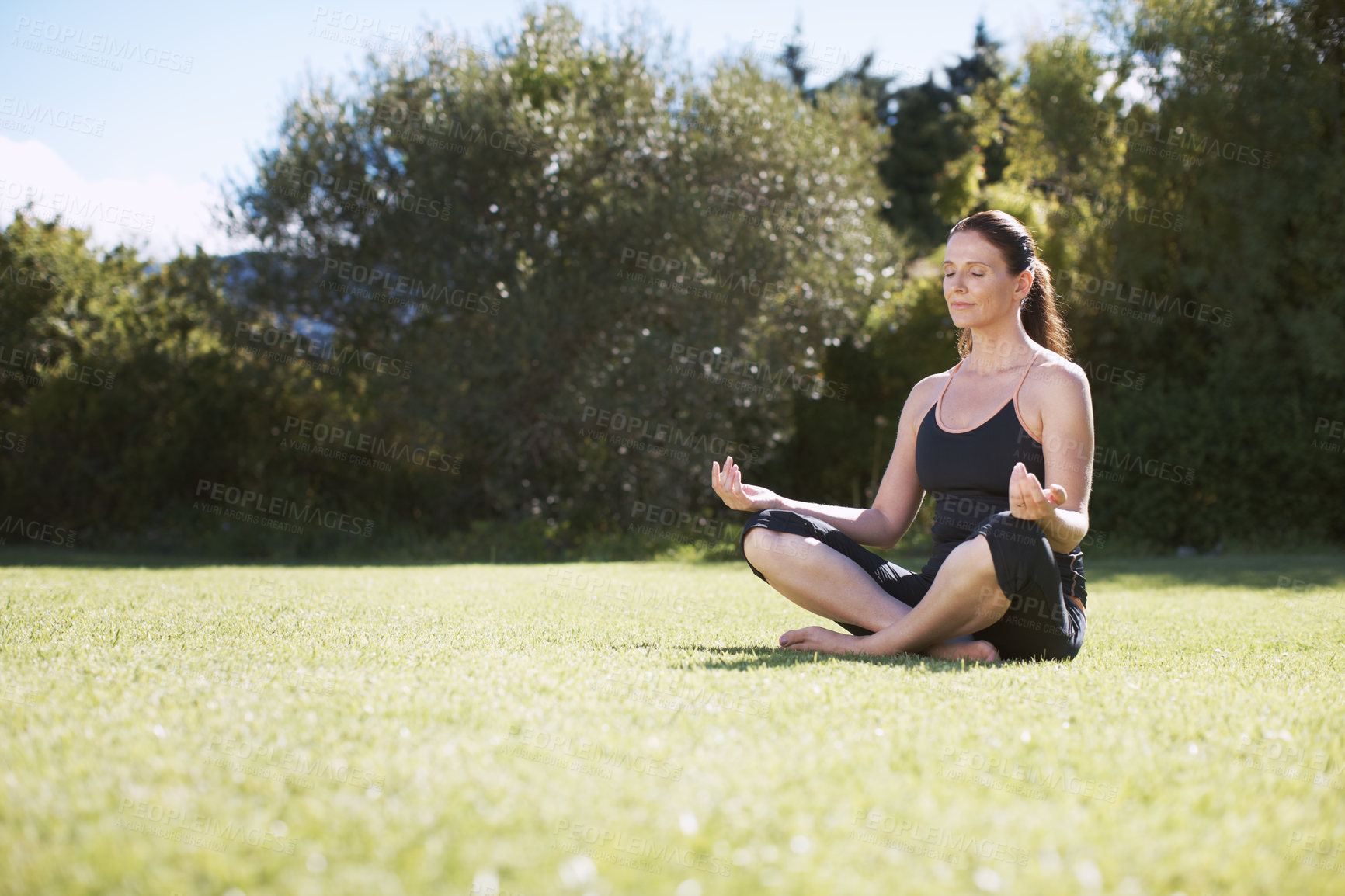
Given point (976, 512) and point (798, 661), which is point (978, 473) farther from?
point (798, 661)

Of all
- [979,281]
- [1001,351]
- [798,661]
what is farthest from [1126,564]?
[798,661]

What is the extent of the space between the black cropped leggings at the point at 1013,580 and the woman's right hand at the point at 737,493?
0.08m

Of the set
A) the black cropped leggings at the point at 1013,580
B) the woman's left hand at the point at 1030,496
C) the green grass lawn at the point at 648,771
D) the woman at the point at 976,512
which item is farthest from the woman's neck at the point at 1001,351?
the green grass lawn at the point at 648,771

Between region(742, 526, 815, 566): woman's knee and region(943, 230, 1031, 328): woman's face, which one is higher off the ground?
region(943, 230, 1031, 328): woman's face

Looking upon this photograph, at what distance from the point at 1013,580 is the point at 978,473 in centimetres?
62

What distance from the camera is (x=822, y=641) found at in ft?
11.6

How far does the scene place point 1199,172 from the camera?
1231 cm

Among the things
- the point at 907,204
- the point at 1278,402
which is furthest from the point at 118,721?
the point at 907,204

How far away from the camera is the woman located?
10.6ft

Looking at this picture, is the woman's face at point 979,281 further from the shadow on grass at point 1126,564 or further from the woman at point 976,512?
the shadow on grass at point 1126,564

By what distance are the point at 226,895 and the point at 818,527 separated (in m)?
2.63

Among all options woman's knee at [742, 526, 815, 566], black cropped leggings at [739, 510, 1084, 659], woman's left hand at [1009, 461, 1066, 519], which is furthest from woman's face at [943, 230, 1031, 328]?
woman's knee at [742, 526, 815, 566]

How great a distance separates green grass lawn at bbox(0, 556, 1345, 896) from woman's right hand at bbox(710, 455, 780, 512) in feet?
1.92

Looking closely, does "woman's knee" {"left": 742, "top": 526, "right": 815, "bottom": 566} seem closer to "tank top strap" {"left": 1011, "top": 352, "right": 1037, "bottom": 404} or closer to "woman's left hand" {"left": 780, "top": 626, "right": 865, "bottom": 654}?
"woman's left hand" {"left": 780, "top": 626, "right": 865, "bottom": 654}
